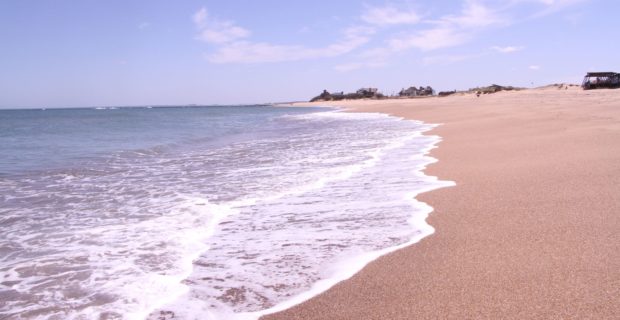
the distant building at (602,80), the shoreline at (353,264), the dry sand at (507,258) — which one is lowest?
the shoreline at (353,264)

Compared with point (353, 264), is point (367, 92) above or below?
above

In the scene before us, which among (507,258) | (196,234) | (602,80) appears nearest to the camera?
(507,258)

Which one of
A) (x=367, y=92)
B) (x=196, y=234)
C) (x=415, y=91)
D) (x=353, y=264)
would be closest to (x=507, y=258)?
(x=353, y=264)

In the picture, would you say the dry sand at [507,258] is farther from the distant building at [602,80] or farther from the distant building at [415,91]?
the distant building at [415,91]

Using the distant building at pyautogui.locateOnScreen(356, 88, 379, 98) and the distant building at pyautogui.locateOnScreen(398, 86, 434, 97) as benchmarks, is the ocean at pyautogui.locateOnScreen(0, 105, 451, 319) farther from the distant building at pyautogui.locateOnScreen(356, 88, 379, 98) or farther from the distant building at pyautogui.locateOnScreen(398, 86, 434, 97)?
the distant building at pyautogui.locateOnScreen(356, 88, 379, 98)

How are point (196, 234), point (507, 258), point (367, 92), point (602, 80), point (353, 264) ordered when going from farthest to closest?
1. point (367, 92)
2. point (602, 80)
3. point (196, 234)
4. point (353, 264)
5. point (507, 258)

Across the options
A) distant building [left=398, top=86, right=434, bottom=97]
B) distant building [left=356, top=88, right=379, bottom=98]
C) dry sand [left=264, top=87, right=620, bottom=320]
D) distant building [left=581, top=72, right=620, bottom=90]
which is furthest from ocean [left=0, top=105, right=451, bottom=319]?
distant building [left=356, top=88, right=379, bottom=98]

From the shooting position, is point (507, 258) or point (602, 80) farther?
point (602, 80)

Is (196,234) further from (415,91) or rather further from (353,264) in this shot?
(415,91)

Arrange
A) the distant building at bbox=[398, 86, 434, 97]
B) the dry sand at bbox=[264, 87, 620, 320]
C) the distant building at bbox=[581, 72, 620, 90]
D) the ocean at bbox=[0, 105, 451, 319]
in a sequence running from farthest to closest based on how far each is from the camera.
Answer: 1. the distant building at bbox=[398, 86, 434, 97]
2. the distant building at bbox=[581, 72, 620, 90]
3. the ocean at bbox=[0, 105, 451, 319]
4. the dry sand at bbox=[264, 87, 620, 320]

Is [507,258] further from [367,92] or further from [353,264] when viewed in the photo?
[367,92]

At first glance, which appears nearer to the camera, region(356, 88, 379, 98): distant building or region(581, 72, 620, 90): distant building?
region(581, 72, 620, 90): distant building

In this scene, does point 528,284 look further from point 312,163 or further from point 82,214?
point 312,163

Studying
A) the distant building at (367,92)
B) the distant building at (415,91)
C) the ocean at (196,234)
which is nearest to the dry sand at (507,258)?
the ocean at (196,234)
